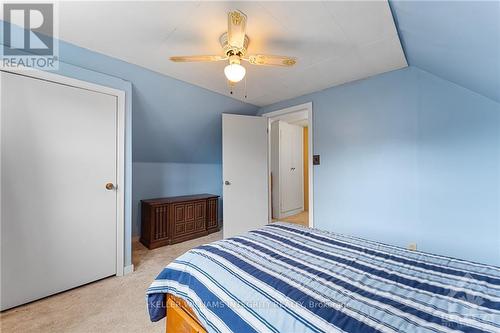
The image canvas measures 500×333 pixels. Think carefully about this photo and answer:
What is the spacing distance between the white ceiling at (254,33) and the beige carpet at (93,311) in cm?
216

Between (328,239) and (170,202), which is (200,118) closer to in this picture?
(170,202)

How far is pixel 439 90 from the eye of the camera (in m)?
1.99

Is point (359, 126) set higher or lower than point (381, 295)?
higher

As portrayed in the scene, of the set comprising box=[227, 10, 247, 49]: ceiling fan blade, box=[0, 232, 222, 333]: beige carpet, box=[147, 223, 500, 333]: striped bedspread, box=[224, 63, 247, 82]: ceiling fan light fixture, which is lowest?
box=[0, 232, 222, 333]: beige carpet

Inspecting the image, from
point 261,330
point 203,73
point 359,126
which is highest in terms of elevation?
point 203,73

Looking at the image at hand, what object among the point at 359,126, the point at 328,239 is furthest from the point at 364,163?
the point at 328,239

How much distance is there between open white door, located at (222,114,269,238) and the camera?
10.4ft

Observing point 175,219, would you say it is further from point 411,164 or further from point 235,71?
point 411,164

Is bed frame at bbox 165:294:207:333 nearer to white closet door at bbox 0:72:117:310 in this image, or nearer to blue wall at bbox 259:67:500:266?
white closet door at bbox 0:72:117:310

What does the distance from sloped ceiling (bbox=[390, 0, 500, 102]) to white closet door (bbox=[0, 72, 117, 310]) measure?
8.30ft

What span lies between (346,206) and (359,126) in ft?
3.19

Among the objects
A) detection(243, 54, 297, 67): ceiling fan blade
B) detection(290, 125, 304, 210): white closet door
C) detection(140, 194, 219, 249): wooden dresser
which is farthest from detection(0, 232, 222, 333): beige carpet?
detection(290, 125, 304, 210): white closet door

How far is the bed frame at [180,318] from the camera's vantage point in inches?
39.8

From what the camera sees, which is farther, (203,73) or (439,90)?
(203,73)
